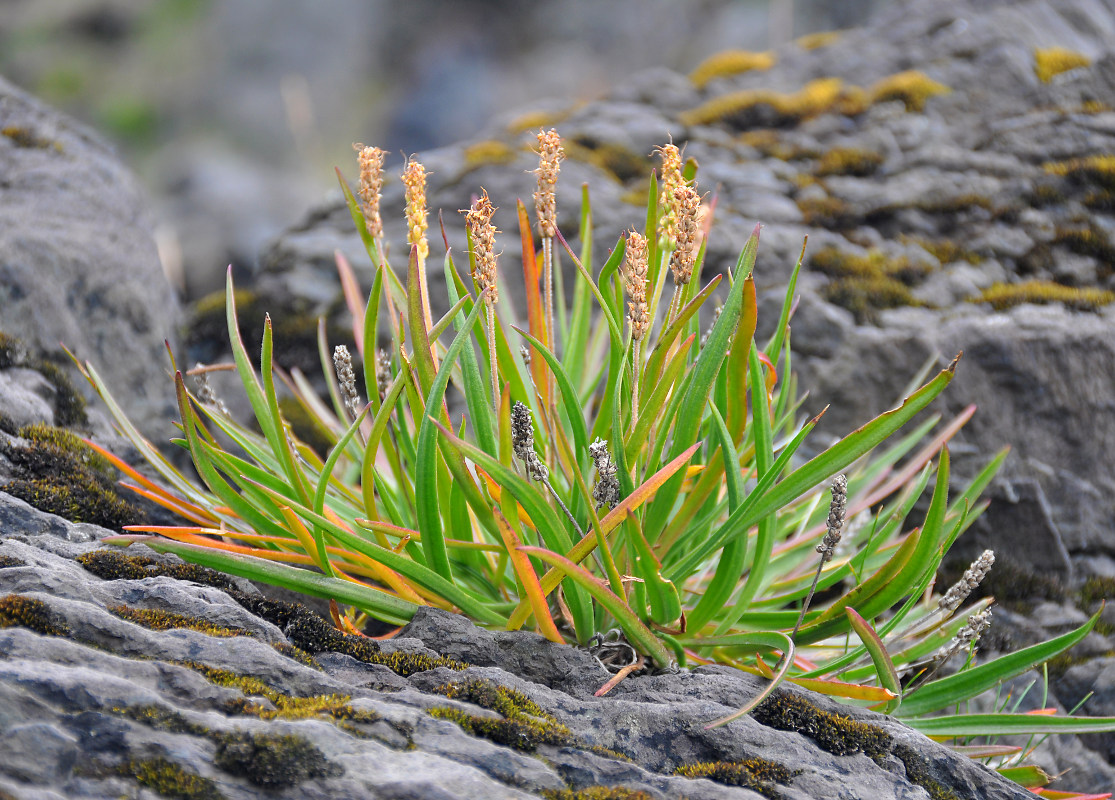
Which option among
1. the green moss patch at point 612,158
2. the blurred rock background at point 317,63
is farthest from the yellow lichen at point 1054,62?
the blurred rock background at point 317,63

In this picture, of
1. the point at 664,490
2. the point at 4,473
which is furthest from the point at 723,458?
the point at 4,473

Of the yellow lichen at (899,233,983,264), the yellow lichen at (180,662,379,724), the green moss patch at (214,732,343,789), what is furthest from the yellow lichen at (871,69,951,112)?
the green moss patch at (214,732,343,789)

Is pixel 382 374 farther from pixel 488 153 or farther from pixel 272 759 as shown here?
pixel 488 153

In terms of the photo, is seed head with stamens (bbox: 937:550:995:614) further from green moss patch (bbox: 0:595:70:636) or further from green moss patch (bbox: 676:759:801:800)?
green moss patch (bbox: 0:595:70:636)

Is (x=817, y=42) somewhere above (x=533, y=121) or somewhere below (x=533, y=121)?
above

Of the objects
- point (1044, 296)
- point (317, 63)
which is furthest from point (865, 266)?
point (317, 63)

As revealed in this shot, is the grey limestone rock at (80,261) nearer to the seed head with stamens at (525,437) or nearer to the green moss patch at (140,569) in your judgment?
the green moss patch at (140,569)
